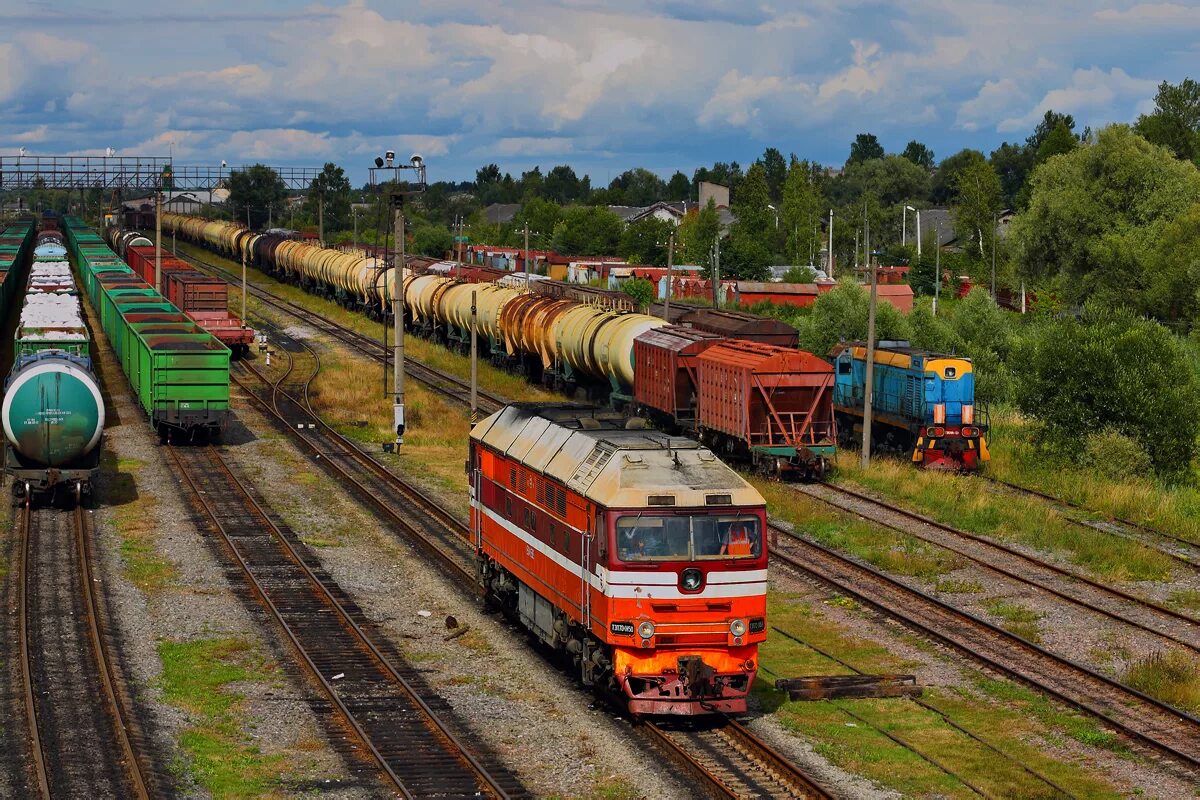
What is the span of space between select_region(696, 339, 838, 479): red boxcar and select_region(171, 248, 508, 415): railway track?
1393cm

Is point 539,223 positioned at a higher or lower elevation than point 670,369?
higher

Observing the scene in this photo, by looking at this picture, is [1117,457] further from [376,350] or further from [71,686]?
[376,350]

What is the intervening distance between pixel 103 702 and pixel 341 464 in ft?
72.8

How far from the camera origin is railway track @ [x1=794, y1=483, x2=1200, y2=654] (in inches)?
999

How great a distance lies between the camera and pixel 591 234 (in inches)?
5807

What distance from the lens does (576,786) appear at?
1638 centimetres

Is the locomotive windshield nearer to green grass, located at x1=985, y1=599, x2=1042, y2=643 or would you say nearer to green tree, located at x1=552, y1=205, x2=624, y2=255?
green grass, located at x1=985, y1=599, x2=1042, y2=643

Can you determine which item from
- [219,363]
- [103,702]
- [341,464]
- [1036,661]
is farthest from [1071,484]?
[103,702]

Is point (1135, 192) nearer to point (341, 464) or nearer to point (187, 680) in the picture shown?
point (341, 464)

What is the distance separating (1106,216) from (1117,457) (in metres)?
42.5

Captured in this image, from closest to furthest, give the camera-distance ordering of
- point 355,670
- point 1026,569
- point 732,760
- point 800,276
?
point 732,760 < point 355,670 < point 1026,569 < point 800,276

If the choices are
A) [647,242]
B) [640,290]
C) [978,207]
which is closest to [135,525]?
[640,290]

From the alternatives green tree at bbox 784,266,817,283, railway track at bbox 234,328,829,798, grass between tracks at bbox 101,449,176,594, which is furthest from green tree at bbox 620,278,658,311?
grass between tracks at bbox 101,449,176,594

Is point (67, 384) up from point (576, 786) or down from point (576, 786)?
up
